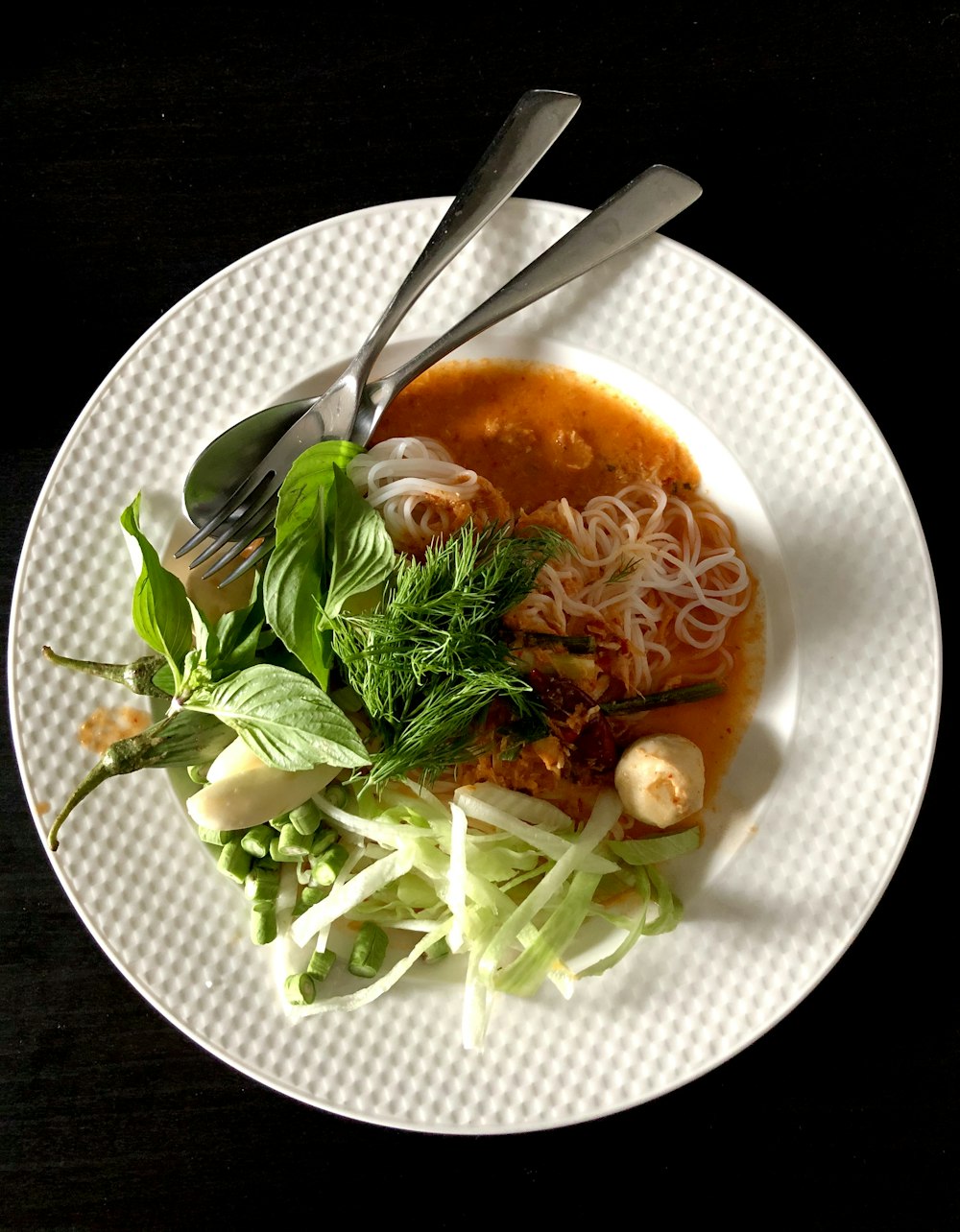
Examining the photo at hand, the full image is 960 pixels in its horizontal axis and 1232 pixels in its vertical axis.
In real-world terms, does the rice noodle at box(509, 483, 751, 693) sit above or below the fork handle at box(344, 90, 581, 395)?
below

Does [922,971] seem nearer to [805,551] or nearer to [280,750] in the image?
[805,551]

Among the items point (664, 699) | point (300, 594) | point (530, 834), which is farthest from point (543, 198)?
point (530, 834)

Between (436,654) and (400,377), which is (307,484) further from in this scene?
(436,654)

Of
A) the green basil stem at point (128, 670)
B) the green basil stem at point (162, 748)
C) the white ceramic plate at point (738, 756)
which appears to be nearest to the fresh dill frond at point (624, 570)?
the white ceramic plate at point (738, 756)

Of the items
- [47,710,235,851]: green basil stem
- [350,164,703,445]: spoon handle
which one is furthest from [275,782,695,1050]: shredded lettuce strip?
[350,164,703,445]: spoon handle

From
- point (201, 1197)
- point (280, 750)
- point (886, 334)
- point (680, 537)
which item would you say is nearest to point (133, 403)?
point (280, 750)

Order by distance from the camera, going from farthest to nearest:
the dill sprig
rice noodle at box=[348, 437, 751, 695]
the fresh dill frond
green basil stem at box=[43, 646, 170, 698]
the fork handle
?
1. the fresh dill frond
2. rice noodle at box=[348, 437, 751, 695]
3. the fork handle
4. green basil stem at box=[43, 646, 170, 698]
5. the dill sprig

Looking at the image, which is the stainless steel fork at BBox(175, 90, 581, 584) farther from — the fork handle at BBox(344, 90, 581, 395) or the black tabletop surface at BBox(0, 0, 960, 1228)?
the black tabletop surface at BBox(0, 0, 960, 1228)
